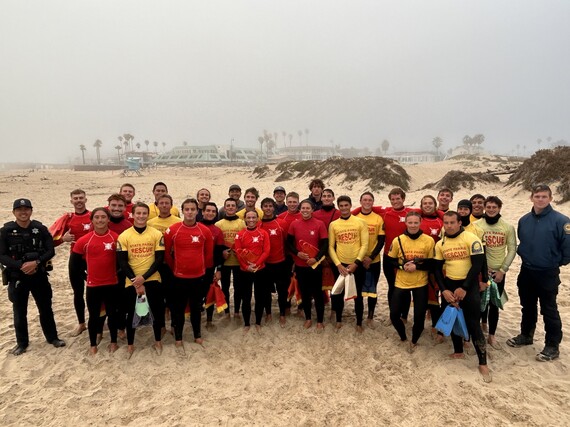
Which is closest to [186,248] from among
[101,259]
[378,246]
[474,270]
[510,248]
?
[101,259]

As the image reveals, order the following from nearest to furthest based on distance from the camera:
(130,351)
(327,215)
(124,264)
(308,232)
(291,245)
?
1. (124,264)
2. (130,351)
3. (308,232)
4. (291,245)
5. (327,215)

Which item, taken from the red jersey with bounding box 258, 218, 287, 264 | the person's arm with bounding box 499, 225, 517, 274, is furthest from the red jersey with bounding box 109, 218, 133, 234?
the person's arm with bounding box 499, 225, 517, 274

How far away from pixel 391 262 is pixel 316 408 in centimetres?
245

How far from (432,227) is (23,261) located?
20.7 ft

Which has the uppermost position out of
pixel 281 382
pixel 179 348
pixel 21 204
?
pixel 21 204

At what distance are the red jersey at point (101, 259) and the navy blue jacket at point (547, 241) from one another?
19.9 feet

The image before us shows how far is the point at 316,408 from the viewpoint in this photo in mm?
4242

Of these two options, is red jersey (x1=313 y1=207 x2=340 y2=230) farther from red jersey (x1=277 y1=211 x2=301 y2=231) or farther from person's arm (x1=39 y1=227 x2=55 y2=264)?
person's arm (x1=39 y1=227 x2=55 y2=264)

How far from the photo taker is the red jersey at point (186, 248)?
5.26 meters

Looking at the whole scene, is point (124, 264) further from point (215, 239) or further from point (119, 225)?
point (215, 239)

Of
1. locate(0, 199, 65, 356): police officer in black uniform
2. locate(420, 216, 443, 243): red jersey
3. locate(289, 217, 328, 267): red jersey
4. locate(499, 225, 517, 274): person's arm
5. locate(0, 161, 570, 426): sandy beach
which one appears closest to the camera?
locate(0, 161, 570, 426): sandy beach

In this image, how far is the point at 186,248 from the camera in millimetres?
5266

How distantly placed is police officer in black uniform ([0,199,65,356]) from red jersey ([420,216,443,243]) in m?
5.84

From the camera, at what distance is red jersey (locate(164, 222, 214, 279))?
17.3ft
